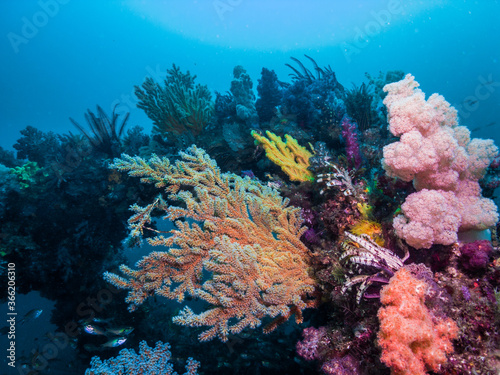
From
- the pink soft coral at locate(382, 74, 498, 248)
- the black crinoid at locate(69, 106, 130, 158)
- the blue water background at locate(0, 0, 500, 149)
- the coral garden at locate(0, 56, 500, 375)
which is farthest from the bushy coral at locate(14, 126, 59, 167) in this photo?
the blue water background at locate(0, 0, 500, 149)

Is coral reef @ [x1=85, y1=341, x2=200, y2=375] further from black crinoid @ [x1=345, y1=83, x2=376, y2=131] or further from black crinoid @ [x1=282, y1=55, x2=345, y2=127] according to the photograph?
black crinoid @ [x1=345, y1=83, x2=376, y2=131]

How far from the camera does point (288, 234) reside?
3.35m

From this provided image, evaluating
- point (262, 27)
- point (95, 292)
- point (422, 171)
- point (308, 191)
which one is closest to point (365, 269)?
point (422, 171)

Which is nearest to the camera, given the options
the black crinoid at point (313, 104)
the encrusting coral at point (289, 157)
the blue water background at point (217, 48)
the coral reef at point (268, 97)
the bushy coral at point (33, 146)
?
the encrusting coral at point (289, 157)

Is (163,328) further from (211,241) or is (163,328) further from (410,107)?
(410,107)

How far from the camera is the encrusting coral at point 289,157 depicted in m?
4.28

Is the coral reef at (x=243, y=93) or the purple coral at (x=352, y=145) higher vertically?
the coral reef at (x=243, y=93)

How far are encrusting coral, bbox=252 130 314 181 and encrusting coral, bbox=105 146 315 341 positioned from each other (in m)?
0.71

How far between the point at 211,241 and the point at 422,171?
248 cm

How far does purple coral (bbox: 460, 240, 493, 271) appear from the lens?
6.54ft

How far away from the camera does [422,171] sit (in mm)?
2344

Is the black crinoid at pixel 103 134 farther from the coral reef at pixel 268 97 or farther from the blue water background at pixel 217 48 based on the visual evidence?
the blue water background at pixel 217 48

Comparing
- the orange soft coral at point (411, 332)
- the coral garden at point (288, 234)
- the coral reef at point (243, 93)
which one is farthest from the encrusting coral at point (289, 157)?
the orange soft coral at point (411, 332)

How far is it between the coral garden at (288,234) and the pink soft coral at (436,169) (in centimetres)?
1
